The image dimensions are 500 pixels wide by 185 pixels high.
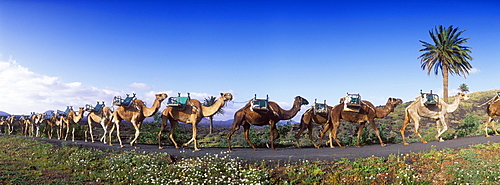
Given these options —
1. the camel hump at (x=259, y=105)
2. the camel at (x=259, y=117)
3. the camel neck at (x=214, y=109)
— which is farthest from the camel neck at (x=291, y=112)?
the camel neck at (x=214, y=109)

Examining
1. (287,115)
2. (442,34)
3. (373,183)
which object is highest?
(442,34)

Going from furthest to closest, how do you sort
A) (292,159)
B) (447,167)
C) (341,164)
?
(292,159), (341,164), (447,167)

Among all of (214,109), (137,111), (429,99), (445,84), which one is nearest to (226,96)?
(214,109)

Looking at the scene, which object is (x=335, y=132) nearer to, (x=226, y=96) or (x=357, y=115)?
(x=357, y=115)

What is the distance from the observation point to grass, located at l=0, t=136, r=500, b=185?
425 inches

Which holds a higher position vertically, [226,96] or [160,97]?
[160,97]

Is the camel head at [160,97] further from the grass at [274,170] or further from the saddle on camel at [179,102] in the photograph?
the grass at [274,170]

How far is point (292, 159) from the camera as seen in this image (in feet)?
44.1

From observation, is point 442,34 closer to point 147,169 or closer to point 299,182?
point 299,182

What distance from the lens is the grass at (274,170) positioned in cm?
1080

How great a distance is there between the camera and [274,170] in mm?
11930

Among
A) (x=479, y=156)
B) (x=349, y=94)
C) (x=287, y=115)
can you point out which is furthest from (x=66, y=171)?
(x=479, y=156)

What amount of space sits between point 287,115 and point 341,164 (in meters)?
6.54

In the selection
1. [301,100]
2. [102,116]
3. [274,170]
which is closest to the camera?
[274,170]
